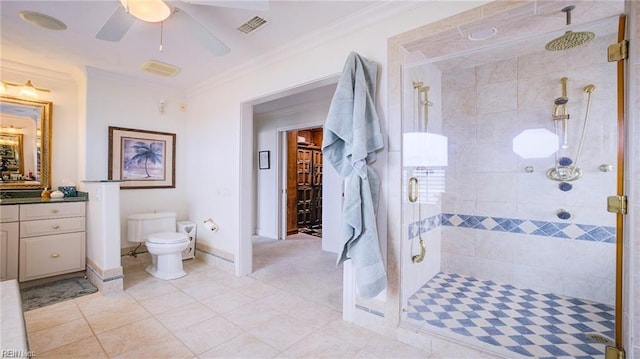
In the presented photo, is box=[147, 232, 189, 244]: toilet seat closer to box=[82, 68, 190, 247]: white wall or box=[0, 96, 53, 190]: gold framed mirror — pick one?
box=[82, 68, 190, 247]: white wall

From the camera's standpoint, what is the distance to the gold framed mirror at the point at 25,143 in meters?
3.01

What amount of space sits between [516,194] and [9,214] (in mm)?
4753

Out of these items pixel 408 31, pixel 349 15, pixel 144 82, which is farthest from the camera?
pixel 144 82

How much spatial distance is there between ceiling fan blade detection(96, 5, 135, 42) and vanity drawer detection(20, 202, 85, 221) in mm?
2006

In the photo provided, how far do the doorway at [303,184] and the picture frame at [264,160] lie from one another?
36cm

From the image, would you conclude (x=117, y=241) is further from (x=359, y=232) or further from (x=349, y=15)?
(x=349, y=15)

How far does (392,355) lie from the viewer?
1.79m

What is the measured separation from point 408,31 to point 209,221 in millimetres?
2990

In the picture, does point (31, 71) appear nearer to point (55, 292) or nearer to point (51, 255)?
point (51, 255)

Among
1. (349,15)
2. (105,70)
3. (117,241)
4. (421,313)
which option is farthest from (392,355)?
(105,70)

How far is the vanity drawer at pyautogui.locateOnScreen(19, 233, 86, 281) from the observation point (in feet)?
9.07

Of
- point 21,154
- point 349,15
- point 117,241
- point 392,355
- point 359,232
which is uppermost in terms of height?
point 349,15

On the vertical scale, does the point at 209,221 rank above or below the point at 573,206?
below

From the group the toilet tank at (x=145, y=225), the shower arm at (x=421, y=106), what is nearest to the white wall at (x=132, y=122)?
the toilet tank at (x=145, y=225)
